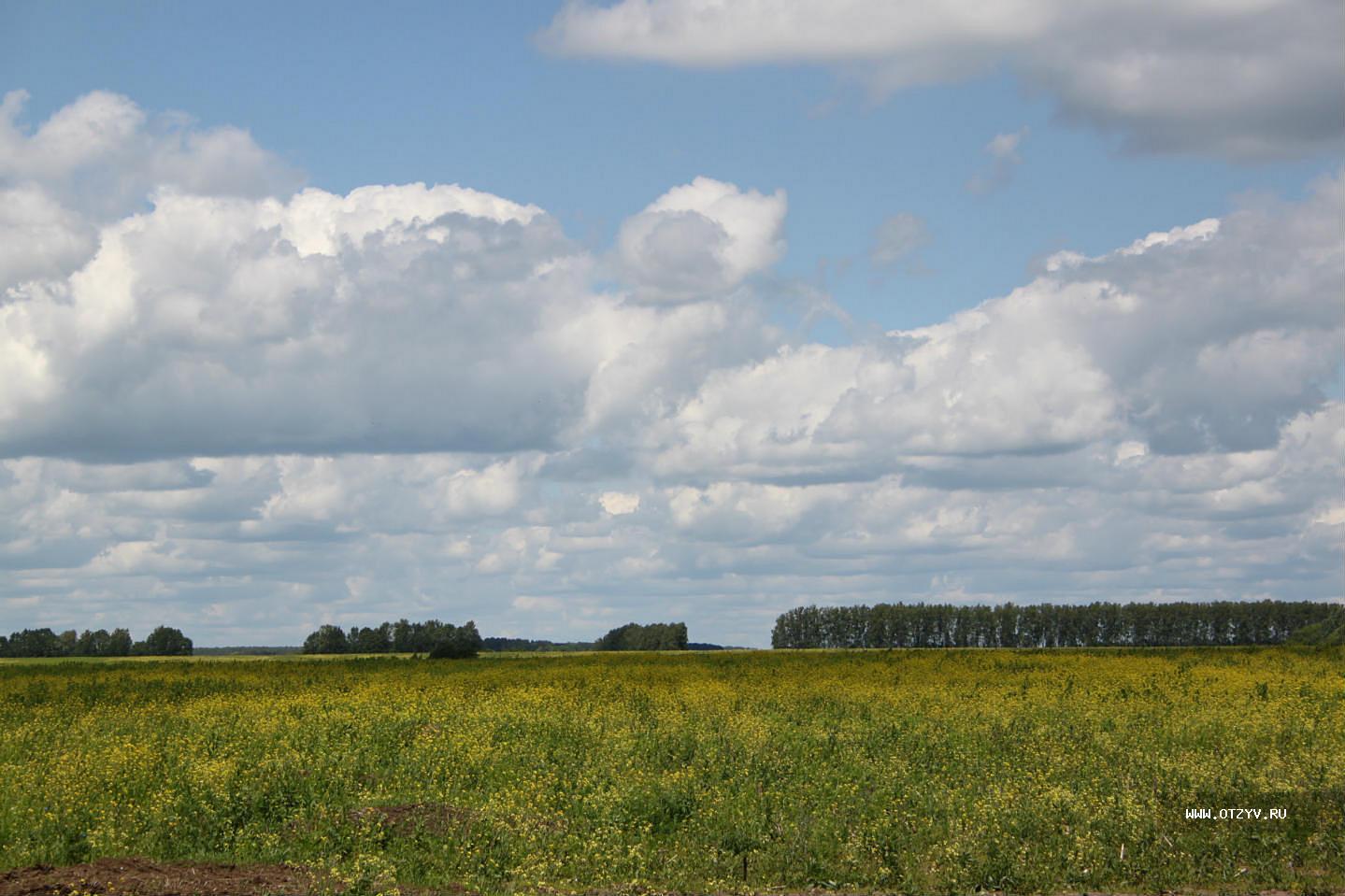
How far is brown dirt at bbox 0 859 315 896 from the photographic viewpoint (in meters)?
17.0

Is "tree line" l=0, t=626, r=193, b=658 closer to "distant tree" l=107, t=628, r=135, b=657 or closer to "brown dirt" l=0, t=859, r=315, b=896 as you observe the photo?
"distant tree" l=107, t=628, r=135, b=657

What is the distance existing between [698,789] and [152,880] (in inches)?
396

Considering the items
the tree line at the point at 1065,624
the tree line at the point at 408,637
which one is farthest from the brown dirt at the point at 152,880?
the tree line at the point at 1065,624

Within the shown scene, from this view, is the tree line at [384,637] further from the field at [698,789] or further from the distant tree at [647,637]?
the field at [698,789]

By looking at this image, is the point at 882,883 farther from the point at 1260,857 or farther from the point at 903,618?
the point at 903,618

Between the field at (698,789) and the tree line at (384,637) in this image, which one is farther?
the tree line at (384,637)

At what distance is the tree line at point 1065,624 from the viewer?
514ft

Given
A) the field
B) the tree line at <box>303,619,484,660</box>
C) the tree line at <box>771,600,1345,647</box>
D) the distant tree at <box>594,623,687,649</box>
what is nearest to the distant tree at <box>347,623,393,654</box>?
the tree line at <box>303,619,484,660</box>

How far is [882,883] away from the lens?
1933cm

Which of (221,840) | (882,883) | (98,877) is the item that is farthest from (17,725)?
(882,883)

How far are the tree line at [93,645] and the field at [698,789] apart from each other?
338ft

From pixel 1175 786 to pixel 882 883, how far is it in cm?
851

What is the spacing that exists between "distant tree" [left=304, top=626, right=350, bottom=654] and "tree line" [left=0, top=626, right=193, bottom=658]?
515 inches

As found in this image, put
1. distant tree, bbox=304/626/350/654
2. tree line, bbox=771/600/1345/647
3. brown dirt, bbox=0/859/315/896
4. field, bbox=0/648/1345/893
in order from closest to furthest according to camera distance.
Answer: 1. brown dirt, bbox=0/859/315/896
2. field, bbox=0/648/1345/893
3. distant tree, bbox=304/626/350/654
4. tree line, bbox=771/600/1345/647
